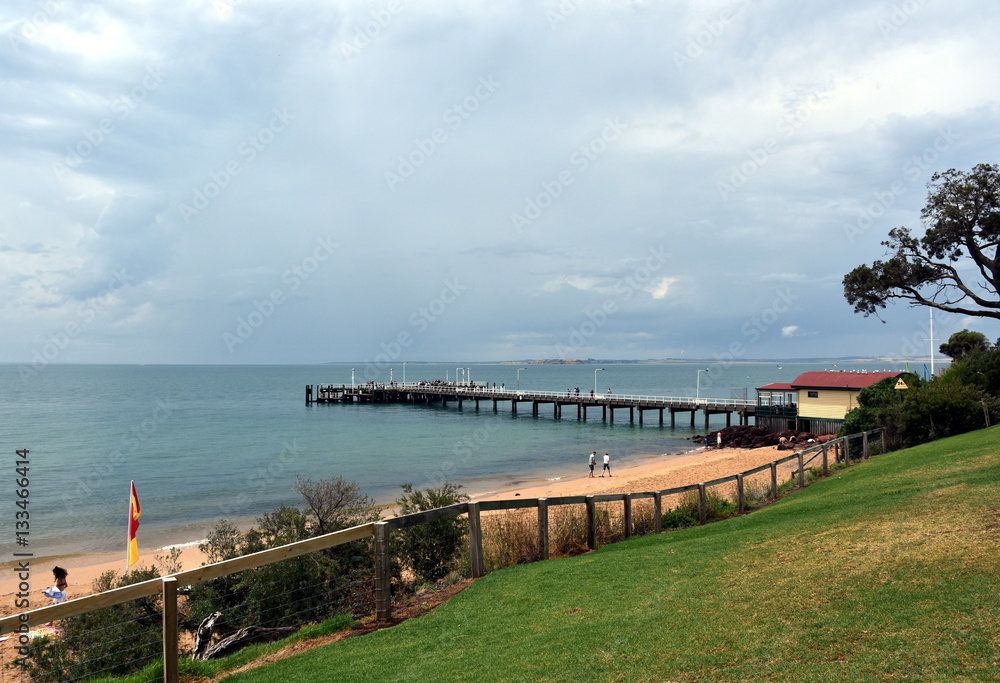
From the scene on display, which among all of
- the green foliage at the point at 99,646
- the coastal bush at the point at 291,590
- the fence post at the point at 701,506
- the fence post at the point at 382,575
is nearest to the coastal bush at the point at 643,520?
the fence post at the point at 701,506

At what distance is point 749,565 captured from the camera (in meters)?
7.89

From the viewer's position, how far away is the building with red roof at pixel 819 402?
44062mm

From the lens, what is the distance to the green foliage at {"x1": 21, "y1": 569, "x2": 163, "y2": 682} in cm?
890

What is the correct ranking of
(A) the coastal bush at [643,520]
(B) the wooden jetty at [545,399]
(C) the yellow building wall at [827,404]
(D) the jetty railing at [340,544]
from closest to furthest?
(D) the jetty railing at [340,544], (A) the coastal bush at [643,520], (C) the yellow building wall at [827,404], (B) the wooden jetty at [545,399]

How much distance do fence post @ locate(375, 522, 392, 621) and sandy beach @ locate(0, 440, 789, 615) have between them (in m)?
13.5

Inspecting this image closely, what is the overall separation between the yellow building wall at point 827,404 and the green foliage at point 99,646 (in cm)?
4404

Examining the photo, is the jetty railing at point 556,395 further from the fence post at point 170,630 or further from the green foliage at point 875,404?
the fence post at point 170,630

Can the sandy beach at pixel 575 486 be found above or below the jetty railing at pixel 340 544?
below

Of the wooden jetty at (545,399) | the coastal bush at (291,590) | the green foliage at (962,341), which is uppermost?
the green foliage at (962,341)

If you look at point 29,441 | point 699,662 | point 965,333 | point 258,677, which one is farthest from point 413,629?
point 29,441

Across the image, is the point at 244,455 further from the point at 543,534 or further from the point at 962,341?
the point at 962,341

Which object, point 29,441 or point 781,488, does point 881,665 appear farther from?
point 29,441

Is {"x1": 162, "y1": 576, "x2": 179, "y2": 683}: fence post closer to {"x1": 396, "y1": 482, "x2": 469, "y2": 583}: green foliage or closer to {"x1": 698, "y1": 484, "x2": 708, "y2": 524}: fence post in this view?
{"x1": 396, "y1": 482, "x2": 469, "y2": 583}: green foliage

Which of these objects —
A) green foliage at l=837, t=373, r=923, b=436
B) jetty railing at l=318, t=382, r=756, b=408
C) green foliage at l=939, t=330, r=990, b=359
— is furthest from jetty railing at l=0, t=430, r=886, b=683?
jetty railing at l=318, t=382, r=756, b=408
